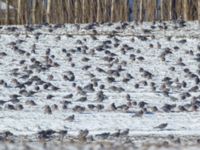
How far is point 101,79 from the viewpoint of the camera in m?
8.04

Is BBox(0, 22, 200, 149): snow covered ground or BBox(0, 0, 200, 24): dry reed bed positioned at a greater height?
BBox(0, 0, 200, 24): dry reed bed

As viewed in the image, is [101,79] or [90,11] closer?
[101,79]

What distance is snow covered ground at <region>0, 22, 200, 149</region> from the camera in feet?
21.9

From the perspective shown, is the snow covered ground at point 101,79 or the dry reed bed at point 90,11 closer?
the snow covered ground at point 101,79

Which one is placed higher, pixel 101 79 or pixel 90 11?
pixel 90 11

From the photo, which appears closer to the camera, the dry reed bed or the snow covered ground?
the snow covered ground

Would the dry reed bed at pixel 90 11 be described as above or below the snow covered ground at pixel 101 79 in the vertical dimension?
above

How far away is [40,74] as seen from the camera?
8.23 metres

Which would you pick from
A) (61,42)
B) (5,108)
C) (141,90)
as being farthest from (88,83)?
(61,42)

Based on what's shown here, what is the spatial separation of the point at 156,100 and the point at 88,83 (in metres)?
0.81

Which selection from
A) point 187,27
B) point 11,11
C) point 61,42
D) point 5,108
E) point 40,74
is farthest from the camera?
point 11,11

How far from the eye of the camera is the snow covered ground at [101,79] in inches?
263

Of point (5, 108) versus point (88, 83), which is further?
point (88, 83)

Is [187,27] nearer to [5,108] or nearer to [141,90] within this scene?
[141,90]
